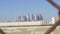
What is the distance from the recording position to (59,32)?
690cm

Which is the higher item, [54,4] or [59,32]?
[54,4]

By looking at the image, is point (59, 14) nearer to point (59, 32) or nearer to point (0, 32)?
point (0, 32)

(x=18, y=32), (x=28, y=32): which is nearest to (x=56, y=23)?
(x=18, y=32)

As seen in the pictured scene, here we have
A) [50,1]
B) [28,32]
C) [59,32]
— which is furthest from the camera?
[28,32]

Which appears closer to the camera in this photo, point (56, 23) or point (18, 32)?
point (56, 23)

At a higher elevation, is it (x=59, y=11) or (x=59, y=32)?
(x=59, y=11)

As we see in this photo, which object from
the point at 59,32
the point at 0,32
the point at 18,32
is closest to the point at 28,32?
the point at 18,32

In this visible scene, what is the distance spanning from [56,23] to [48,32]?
0.9 inches

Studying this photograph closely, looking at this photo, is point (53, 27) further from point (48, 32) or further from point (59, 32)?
point (59, 32)

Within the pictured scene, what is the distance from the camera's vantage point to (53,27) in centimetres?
25

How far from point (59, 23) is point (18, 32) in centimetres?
676

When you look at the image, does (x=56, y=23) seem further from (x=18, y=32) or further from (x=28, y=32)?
(x=28, y=32)

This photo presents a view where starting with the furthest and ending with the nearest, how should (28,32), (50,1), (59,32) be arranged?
(28,32)
(59,32)
(50,1)

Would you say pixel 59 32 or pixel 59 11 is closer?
pixel 59 11
